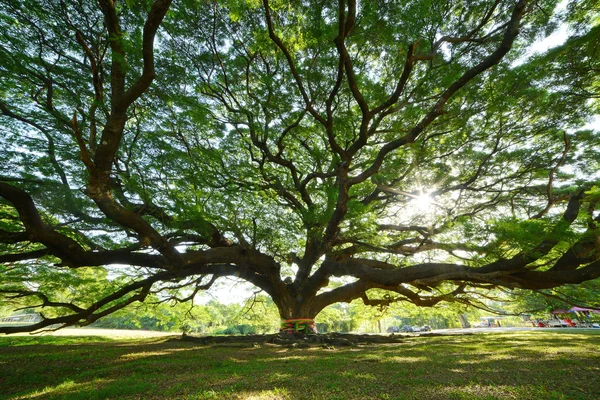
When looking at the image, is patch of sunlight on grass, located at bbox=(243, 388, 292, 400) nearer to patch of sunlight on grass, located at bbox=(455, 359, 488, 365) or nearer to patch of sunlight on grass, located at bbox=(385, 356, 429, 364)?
patch of sunlight on grass, located at bbox=(385, 356, 429, 364)

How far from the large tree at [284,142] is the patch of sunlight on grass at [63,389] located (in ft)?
6.88

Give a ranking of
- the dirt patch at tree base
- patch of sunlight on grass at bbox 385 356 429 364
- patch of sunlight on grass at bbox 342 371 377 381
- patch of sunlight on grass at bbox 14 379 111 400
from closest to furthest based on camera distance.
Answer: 1. patch of sunlight on grass at bbox 14 379 111 400
2. patch of sunlight on grass at bbox 342 371 377 381
3. patch of sunlight on grass at bbox 385 356 429 364
4. the dirt patch at tree base

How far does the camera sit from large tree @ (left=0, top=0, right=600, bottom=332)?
4.23 metres

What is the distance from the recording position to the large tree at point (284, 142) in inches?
167

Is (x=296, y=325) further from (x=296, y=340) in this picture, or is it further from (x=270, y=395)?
(x=270, y=395)

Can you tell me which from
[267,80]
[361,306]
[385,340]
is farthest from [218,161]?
[361,306]

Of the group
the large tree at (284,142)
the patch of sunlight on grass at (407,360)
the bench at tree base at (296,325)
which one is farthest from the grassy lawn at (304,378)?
the bench at tree base at (296,325)

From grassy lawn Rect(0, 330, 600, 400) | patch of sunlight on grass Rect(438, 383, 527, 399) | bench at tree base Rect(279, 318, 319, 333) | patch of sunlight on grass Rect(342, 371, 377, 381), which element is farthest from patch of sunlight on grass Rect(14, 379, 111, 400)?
bench at tree base Rect(279, 318, 319, 333)

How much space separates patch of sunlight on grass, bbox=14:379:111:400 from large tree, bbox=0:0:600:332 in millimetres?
2098

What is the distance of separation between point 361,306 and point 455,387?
31.8 ft

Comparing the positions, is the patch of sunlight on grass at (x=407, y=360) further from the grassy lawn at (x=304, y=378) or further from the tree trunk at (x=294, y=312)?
the tree trunk at (x=294, y=312)

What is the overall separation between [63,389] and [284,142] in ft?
21.7

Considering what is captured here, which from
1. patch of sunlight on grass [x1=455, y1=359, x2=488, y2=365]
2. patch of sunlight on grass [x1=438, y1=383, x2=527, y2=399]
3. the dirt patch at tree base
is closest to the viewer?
patch of sunlight on grass [x1=438, y1=383, x2=527, y2=399]

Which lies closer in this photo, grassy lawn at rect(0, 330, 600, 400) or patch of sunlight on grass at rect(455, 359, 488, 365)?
grassy lawn at rect(0, 330, 600, 400)
